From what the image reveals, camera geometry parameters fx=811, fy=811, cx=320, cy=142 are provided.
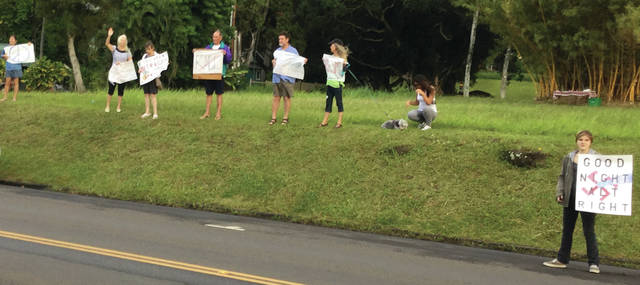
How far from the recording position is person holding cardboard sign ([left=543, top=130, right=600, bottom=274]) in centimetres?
1020

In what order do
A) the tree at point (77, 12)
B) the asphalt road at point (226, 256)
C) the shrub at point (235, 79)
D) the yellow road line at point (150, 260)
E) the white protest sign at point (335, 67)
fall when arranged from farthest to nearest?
the shrub at point (235, 79) < the tree at point (77, 12) < the white protest sign at point (335, 67) < the asphalt road at point (226, 256) < the yellow road line at point (150, 260)

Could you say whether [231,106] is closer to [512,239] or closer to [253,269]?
[512,239]

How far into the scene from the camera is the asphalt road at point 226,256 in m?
9.00

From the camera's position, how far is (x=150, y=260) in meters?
9.62

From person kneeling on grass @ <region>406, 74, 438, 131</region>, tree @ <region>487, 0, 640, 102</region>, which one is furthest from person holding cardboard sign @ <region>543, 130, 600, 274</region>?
tree @ <region>487, 0, 640, 102</region>

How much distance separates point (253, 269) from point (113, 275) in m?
1.56

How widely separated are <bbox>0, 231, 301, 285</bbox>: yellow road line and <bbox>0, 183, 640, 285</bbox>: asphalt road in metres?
0.01

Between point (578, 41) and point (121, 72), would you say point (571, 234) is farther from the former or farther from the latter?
point (578, 41)

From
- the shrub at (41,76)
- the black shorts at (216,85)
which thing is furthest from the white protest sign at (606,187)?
the shrub at (41,76)

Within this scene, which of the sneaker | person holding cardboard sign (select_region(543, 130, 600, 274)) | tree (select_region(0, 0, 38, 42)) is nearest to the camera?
person holding cardboard sign (select_region(543, 130, 600, 274))

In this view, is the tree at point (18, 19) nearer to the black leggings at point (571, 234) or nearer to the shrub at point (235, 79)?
the shrub at point (235, 79)

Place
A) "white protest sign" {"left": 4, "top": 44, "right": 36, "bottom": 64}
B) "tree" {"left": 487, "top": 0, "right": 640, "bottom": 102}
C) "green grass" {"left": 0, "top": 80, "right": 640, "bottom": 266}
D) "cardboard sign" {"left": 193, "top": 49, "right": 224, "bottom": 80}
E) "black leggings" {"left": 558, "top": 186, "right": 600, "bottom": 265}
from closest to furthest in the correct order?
"black leggings" {"left": 558, "top": 186, "right": 600, "bottom": 265}
"green grass" {"left": 0, "top": 80, "right": 640, "bottom": 266}
"cardboard sign" {"left": 193, "top": 49, "right": 224, "bottom": 80}
"white protest sign" {"left": 4, "top": 44, "right": 36, "bottom": 64}
"tree" {"left": 487, "top": 0, "right": 640, "bottom": 102}

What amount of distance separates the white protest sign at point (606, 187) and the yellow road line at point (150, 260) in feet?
13.1

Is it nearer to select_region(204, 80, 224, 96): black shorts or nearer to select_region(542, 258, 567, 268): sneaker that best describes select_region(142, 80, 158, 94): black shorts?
select_region(204, 80, 224, 96): black shorts
